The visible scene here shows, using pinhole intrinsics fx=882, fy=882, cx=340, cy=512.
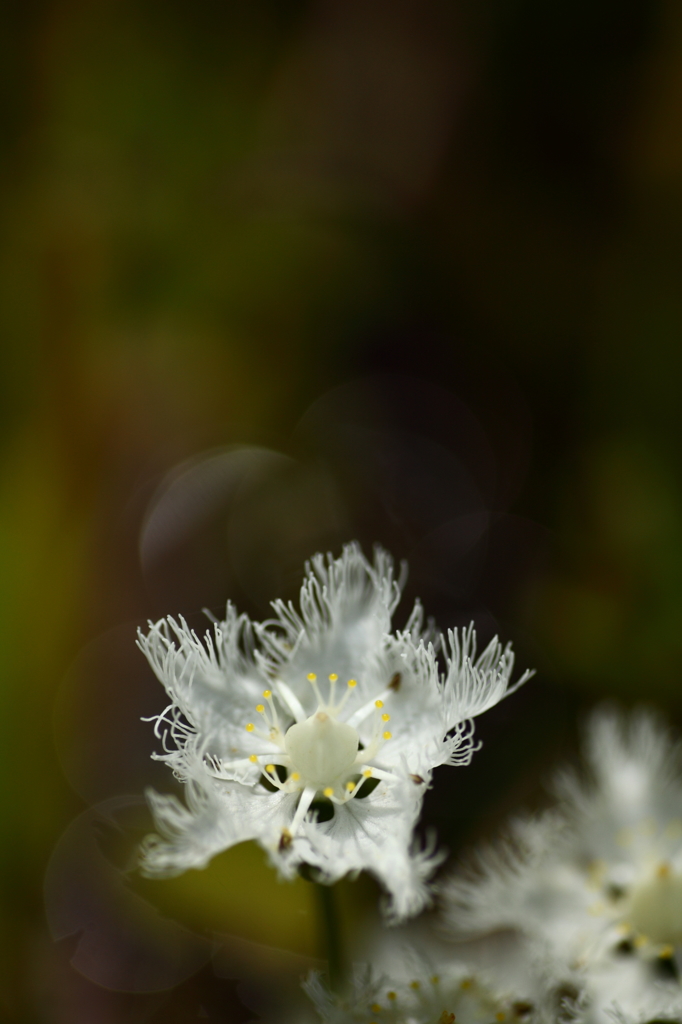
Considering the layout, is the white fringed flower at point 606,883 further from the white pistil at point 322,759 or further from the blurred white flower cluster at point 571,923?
the white pistil at point 322,759

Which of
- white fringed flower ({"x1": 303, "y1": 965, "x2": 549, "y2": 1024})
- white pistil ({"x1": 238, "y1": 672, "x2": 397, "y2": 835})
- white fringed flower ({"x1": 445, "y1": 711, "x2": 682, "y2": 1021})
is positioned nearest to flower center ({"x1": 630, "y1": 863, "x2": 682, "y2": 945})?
white fringed flower ({"x1": 445, "y1": 711, "x2": 682, "y2": 1021})

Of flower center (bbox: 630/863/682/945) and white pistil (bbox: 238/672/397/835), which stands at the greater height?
white pistil (bbox: 238/672/397/835)

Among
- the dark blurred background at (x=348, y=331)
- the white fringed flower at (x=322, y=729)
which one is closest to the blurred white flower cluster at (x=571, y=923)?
the white fringed flower at (x=322, y=729)

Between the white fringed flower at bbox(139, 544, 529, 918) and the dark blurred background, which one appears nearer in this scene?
the white fringed flower at bbox(139, 544, 529, 918)

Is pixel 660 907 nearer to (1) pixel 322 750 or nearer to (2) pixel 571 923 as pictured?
(2) pixel 571 923

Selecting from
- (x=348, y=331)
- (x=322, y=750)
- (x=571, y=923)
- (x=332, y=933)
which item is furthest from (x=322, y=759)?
(x=348, y=331)

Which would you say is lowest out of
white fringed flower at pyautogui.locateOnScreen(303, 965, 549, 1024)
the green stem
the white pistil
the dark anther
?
white fringed flower at pyautogui.locateOnScreen(303, 965, 549, 1024)

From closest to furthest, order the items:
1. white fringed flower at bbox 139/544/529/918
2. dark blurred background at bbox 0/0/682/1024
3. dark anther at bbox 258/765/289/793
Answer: white fringed flower at bbox 139/544/529/918
dark anther at bbox 258/765/289/793
dark blurred background at bbox 0/0/682/1024

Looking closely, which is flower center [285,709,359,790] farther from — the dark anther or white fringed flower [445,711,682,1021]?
white fringed flower [445,711,682,1021]

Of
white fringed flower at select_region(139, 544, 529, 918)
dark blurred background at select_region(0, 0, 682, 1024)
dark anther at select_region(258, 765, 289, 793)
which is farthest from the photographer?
dark blurred background at select_region(0, 0, 682, 1024)
